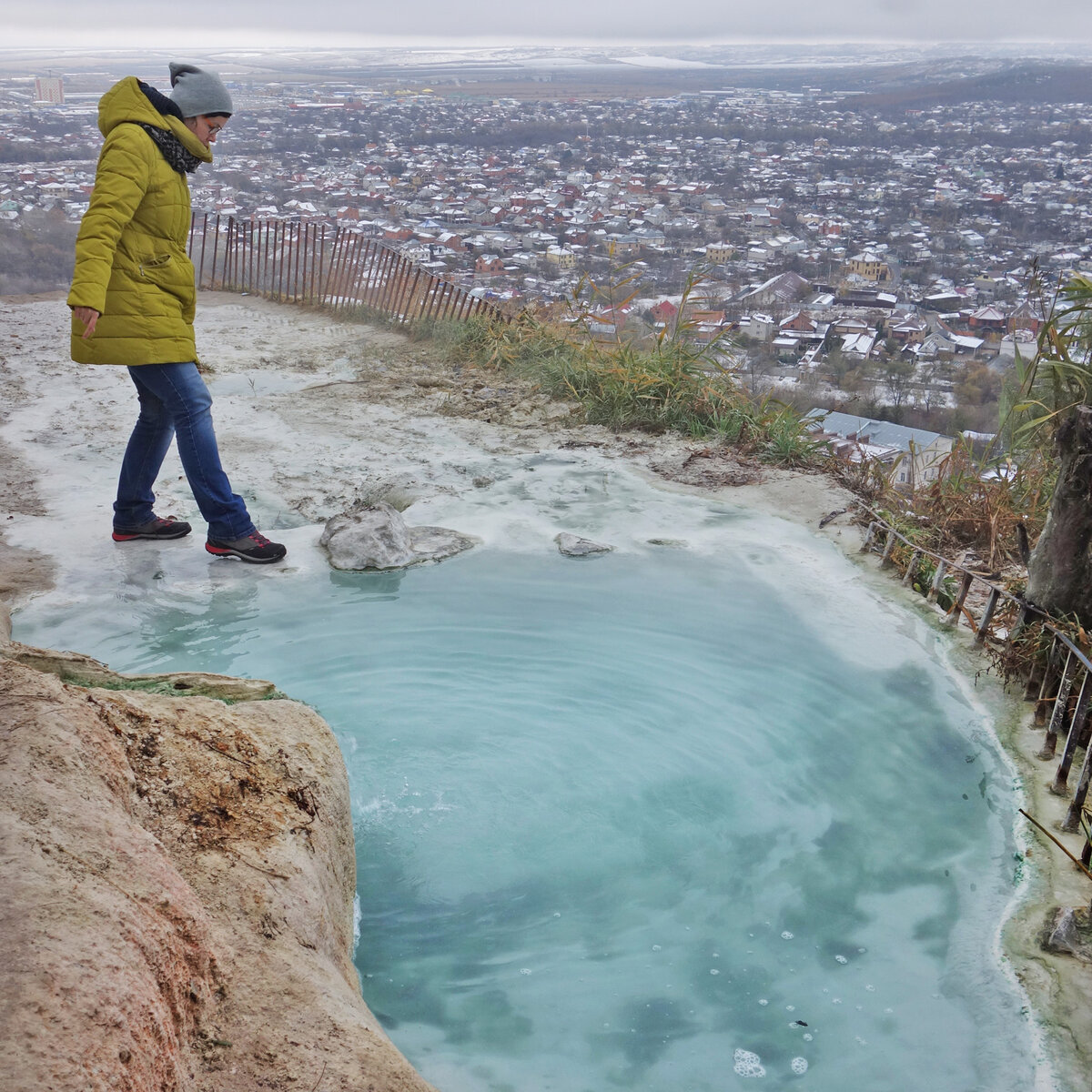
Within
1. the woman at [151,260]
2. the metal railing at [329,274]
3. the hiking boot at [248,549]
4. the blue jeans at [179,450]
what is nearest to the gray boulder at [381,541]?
the hiking boot at [248,549]

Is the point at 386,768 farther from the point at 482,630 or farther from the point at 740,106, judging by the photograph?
the point at 740,106

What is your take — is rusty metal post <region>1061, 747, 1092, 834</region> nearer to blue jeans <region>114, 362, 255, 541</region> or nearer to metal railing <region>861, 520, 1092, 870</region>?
metal railing <region>861, 520, 1092, 870</region>

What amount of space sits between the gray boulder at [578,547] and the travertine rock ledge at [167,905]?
2231 millimetres

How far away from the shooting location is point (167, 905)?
61.7 inches

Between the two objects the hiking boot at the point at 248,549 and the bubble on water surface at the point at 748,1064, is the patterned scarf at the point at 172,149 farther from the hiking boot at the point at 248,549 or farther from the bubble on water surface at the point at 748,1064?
the bubble on water surface at the point at 748,1064

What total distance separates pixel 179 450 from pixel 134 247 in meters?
0.79

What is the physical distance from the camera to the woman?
3.43 metres

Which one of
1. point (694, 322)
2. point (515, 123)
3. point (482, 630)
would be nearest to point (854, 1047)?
point (482, 630)

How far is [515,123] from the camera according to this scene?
2767 cm

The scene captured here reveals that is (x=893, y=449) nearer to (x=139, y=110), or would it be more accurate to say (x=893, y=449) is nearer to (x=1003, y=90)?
(x=139, y=110)

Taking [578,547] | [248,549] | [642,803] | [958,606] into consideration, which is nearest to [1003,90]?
[958,606]

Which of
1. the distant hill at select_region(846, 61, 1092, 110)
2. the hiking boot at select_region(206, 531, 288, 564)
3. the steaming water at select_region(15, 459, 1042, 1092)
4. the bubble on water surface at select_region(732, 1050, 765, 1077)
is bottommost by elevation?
the bubble on water surface at select_region(732, 1050, 765, 1077)

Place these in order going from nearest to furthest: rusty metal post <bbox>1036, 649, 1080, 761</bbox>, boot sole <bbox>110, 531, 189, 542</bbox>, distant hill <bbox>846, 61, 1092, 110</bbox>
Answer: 1. rusty metal post <bbox>1036, 649, 1080, 761</bbox>
2. boot sole <bbox>110, 531, 189, 542</bbox>
3. distant hill <bbox>846, 61, 1092, 110</bbox>

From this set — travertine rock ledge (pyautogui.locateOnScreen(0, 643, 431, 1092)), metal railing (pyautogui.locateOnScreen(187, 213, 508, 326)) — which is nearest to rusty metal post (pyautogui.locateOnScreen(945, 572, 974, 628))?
travertine rock ledge (pyautogui.locateOnScreen(0, 643, 431, 1092))
